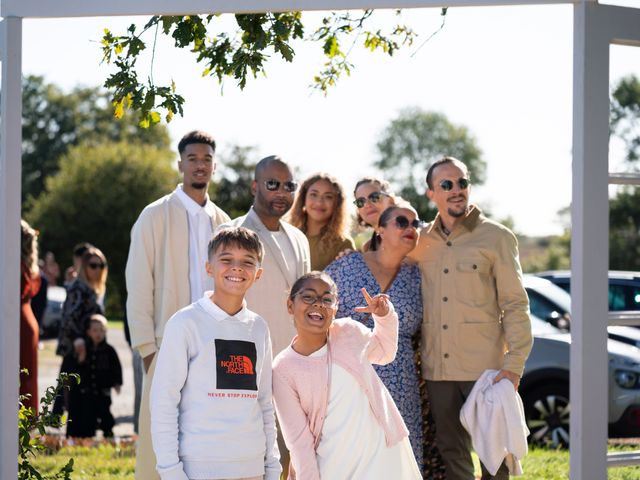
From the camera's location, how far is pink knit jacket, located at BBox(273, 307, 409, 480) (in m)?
4.95

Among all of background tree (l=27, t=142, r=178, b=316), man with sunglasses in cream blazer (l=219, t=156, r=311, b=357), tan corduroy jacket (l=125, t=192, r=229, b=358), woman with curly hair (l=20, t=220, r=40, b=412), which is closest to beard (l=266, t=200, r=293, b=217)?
man with sunglasses in cream blazer (l=219, t=156, r=311, b=357)

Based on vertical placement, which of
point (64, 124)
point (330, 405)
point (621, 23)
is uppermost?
point (64, 124)

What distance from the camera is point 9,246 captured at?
4.57m

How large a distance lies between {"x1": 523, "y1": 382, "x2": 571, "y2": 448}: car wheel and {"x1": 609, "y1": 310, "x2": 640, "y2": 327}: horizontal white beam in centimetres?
498

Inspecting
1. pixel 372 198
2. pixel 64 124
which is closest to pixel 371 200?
pixel 372 198

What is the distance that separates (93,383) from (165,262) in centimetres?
459

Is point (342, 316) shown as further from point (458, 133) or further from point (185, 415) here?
point (458, 133)

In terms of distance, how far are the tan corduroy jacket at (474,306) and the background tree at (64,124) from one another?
6167cm

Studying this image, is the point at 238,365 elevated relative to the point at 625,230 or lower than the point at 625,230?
lower

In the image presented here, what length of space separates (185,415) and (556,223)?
5503 cm

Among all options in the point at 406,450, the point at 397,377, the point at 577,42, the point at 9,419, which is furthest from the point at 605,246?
the point at 9,419

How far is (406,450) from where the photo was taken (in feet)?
16.8

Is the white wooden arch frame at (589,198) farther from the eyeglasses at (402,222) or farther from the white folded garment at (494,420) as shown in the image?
the eyeglasses at (402,222)

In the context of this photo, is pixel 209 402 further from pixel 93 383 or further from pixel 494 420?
pixel 93 383
